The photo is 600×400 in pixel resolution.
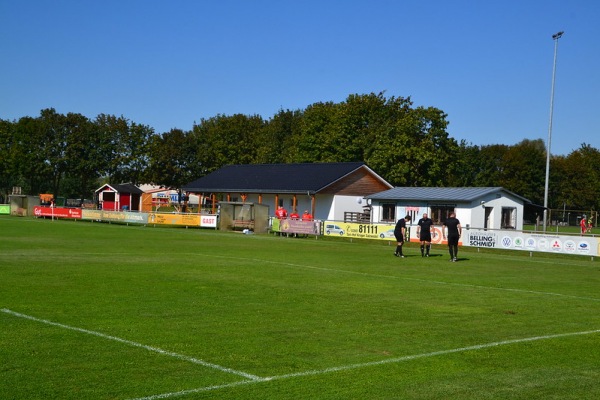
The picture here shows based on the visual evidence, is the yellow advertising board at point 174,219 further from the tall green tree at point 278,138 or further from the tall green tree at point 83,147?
the tall green tree at point 83,147

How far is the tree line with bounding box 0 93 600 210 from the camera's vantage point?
71.2m

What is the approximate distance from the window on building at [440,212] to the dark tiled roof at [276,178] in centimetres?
1064

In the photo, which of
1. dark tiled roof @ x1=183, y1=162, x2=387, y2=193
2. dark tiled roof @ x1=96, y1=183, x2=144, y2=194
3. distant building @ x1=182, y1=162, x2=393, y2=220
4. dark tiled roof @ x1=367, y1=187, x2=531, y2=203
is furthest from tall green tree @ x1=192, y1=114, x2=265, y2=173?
dark tiled roof @ x1=367, y1=187, x2=531, y2=203

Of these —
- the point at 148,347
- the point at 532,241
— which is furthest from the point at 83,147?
the point at 148,347

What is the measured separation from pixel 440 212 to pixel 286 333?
3954cm

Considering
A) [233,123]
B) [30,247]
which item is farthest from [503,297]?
[233,123]

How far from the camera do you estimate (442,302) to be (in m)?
15.6

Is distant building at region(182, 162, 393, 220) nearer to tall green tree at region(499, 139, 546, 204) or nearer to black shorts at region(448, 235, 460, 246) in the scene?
black shorts at region(448, 235, 460, 246)

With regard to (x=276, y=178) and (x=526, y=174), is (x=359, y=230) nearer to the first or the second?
(x=276, y=178)

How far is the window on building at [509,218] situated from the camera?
49.1m

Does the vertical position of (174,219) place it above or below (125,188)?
below

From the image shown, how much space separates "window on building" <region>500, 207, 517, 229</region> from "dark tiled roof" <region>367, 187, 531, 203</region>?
3.55 ft

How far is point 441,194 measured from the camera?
164 ft

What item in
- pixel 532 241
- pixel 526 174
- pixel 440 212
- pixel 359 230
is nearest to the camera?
pixel 532 241
